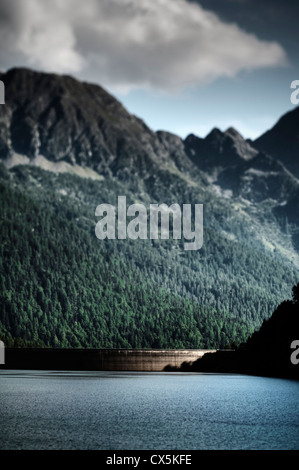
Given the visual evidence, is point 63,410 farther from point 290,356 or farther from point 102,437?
point 290,356

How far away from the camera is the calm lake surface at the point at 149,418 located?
78.4 m

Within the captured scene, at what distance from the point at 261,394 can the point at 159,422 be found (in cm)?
4792

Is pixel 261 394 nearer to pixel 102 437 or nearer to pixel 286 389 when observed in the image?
pixel 286 389

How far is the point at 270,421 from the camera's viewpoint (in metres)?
95.9

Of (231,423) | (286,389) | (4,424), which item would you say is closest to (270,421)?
(231,423)

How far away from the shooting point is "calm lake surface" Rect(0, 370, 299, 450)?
78.4m

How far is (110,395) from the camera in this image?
136625 millimetres

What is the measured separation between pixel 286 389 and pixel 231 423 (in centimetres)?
5388

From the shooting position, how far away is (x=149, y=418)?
99.0 m

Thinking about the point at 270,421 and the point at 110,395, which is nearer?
the point at 270,421

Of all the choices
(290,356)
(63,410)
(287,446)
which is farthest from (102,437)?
(290,356)
